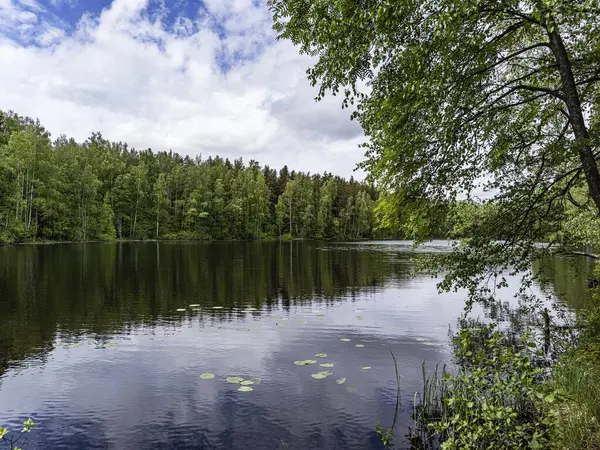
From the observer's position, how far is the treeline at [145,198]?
253ft

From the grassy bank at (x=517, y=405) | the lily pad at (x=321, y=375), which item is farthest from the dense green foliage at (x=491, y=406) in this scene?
the lily pad at (x=321, y=375)

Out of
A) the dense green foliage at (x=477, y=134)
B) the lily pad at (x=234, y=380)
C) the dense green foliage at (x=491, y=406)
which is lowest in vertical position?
the lily pad at (x=234, y=380)

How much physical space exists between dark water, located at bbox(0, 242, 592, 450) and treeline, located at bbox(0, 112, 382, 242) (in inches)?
1310

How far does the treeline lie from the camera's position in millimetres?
77250

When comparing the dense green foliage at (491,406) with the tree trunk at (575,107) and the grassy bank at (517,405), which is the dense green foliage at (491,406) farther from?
the tree trunk at (575,107)

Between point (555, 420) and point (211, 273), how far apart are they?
110 feet

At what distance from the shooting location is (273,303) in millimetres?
25031

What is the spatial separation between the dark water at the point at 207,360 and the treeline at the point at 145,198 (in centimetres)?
3328

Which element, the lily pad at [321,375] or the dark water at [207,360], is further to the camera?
the lily pad at [321,375]

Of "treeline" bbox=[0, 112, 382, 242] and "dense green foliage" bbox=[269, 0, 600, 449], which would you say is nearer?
"dense green foliage" bbox=[269, 0, 600, 449]

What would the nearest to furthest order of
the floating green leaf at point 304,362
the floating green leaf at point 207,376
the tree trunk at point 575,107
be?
the tree trunk at point 575,107 < the floating green leaf at point 207,376 < the floating green leaf at point 304,362

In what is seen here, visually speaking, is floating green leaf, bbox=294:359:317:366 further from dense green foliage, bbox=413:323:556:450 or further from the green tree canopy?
the green tree canopy

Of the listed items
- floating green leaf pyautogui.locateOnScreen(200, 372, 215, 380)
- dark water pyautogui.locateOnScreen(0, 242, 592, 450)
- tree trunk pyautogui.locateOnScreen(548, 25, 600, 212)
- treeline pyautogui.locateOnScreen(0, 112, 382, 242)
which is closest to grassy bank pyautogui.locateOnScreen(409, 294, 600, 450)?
dark water pyautogui.locateOnScreen(0, 242, 592, 450)

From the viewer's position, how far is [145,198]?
108250mm
